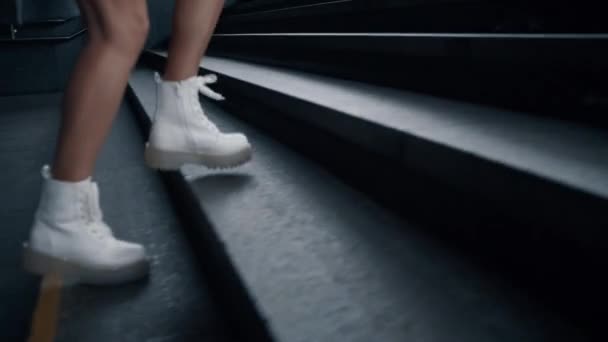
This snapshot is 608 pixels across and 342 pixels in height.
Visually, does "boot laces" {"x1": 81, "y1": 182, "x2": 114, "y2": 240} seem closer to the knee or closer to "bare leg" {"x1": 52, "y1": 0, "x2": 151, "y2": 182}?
"bare leg" {"x1": 52, "y1": 0, "x2": 151, "y2": 182}

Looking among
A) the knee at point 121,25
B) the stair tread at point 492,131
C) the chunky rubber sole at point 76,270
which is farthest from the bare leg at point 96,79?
the stair tread at point 492,131

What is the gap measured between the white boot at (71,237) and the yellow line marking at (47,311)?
0.04 m

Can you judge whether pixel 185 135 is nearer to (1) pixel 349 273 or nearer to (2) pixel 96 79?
(2) pixel 96 79

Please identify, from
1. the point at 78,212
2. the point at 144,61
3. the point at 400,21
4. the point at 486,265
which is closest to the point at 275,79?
the point at 400,21

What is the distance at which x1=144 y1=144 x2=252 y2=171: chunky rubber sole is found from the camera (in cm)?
120

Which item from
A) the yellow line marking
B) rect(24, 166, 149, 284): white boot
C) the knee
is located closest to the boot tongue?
rect(24, 166, 149, 284): white boot

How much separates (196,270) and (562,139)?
74 cm

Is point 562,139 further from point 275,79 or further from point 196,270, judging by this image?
point 275,79

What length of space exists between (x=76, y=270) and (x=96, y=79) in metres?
0.34

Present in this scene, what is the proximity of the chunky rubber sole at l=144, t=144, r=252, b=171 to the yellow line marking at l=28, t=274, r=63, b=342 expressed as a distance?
0.32 meters

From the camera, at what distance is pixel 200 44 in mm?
1159

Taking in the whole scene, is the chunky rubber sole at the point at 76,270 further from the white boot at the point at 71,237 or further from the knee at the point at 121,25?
the knee at the point at 121,25

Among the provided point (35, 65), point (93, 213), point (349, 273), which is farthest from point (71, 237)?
point (35, 65)

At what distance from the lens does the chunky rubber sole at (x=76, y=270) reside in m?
0.90
